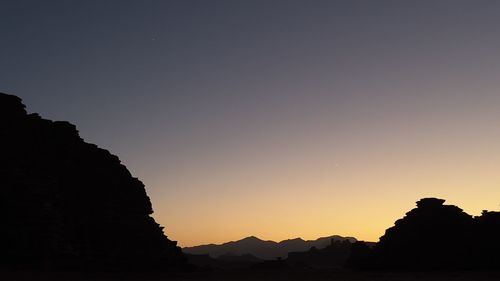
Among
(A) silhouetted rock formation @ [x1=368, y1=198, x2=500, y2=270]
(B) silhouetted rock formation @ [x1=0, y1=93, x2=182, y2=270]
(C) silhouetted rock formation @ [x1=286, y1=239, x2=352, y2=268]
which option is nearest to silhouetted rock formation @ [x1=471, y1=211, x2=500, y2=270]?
(A) silhouetted rock formation @ [x1=368, y1=198, x2=500, y2=270]

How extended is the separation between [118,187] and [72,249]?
381 inches

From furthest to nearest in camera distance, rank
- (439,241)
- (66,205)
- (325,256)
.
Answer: (325,256) < (439,241) < (66,205)

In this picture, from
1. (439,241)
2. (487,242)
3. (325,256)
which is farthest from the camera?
(325,256)

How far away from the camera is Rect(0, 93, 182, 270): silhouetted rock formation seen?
36125 millimetres

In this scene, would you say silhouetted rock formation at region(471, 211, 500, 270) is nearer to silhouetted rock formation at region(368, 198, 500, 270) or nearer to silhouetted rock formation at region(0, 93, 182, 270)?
silhouetted rock formation at region(368, 198, 500, 270)

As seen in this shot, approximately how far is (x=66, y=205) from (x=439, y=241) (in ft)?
128

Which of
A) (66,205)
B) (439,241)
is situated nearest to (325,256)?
(439,241)

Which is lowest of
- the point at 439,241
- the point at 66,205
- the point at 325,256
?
the point at 325,256

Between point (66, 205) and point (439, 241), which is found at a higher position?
point (66, 205)

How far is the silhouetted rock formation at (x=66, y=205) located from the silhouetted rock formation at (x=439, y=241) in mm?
24785

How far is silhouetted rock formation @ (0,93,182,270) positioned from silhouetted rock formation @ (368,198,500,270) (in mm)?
24785

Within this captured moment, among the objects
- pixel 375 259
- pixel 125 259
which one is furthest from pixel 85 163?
pixel 375 259

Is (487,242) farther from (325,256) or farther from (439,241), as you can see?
(325,256)

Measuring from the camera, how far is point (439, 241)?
4812 cm
